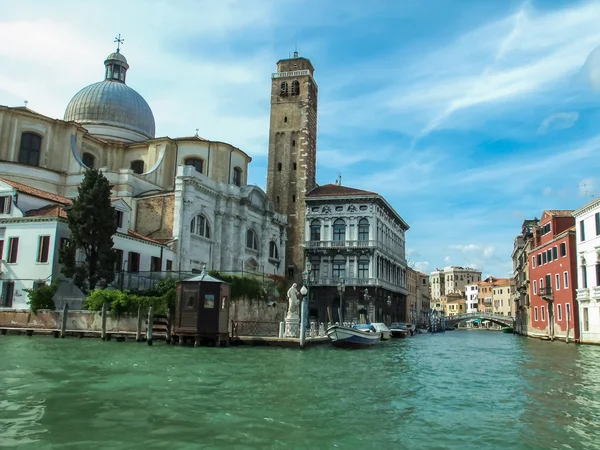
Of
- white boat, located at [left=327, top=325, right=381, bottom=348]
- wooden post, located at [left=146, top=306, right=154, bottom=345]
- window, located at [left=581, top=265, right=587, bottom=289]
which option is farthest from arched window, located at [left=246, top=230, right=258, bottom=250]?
window, located at [left=581, top=265, right=587, bottom=289]

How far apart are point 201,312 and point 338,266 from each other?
2527 centimetres

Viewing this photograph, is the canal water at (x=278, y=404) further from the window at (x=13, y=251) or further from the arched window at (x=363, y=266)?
the arched window at (x=363, y=266)

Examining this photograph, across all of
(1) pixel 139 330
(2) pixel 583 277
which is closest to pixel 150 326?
(1) pixel 139 330

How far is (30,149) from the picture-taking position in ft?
109

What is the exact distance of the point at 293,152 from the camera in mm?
48000

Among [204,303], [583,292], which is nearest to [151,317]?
[204,303]

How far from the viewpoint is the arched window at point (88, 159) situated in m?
36.4

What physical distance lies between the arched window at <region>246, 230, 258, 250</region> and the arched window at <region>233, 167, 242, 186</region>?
12.2 feet

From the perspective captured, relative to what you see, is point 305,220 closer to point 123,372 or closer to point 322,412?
point 123,372

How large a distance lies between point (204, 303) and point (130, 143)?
2037 centimetres

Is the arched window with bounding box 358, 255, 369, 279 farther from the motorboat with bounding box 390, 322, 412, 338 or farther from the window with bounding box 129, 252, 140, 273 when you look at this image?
the window with bounding box 129, 252, 140, 273

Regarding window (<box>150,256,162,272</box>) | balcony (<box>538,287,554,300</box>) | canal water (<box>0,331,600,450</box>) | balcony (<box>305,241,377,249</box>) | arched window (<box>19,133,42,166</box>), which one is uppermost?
arched window (<box>19,133,42,166</box>)

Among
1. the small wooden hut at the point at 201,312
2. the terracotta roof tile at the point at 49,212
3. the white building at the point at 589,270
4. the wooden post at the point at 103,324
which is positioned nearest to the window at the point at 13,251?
the terracotta roof tile at the point at 49,212

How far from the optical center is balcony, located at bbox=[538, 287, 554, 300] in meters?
36.4
